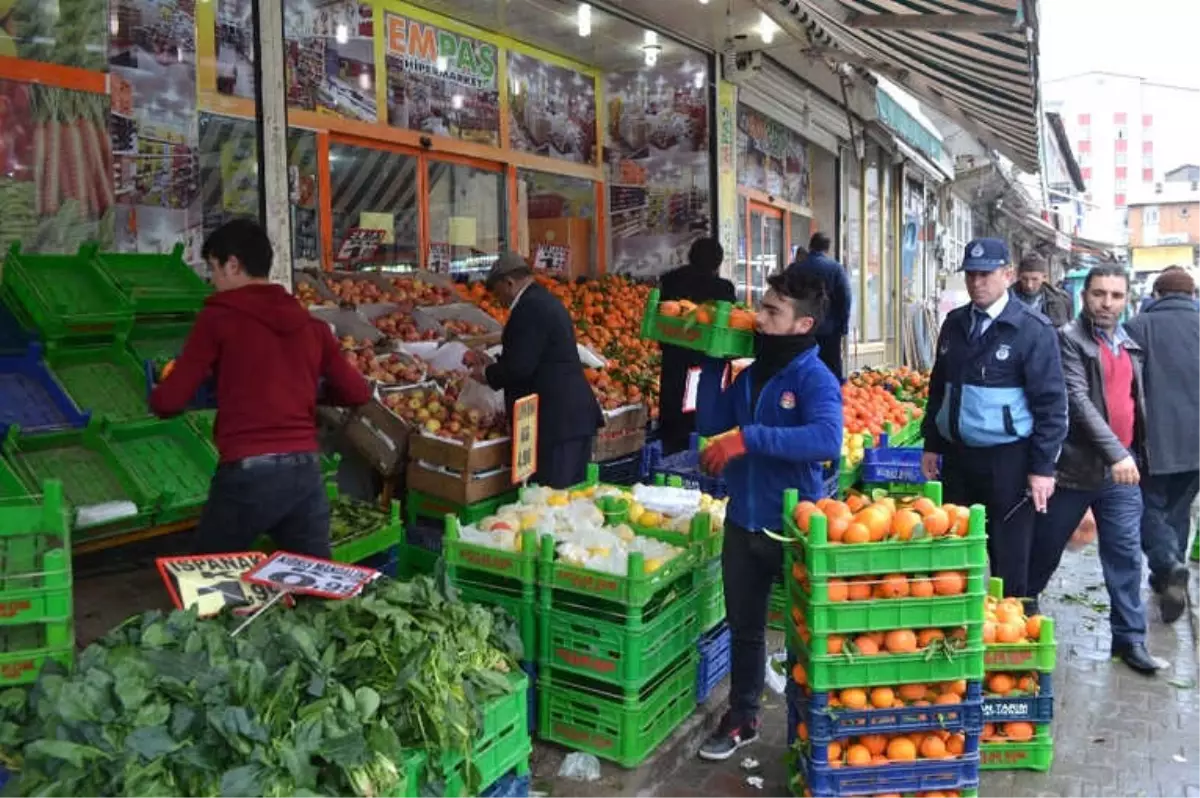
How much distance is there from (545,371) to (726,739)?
234 centimetres

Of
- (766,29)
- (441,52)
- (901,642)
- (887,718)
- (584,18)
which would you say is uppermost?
(766,29)

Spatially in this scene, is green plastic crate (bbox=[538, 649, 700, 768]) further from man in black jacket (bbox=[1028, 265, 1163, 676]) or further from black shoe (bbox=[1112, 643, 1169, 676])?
black shoe (bbox=[1112, 643, 1169, 676])

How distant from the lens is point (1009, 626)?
4309mm

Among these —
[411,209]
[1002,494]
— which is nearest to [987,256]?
[1002,494]

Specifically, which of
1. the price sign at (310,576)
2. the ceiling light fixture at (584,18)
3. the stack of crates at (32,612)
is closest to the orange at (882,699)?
the price sign at (310,576)

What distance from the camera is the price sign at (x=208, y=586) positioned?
3041 millimetres

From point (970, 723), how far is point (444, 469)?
323cm

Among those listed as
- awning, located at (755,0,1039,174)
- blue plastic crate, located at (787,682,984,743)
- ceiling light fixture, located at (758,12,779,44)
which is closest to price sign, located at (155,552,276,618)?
blue plastic crate, located at (787,682,984,743)

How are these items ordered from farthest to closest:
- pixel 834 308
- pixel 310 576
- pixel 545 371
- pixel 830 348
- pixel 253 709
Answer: pixel 834 308, pixel 830 348, pixel 545 371, pixel 310 576, pixel 253 709

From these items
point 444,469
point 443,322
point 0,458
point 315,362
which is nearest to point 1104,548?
point 444,469

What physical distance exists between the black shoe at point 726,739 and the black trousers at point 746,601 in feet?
0.39

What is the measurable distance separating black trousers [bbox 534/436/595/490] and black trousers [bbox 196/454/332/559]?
79.7 inches

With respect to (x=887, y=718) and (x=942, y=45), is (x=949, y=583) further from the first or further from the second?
(x=942, y=45)

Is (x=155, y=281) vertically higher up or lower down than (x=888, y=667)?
higher up
